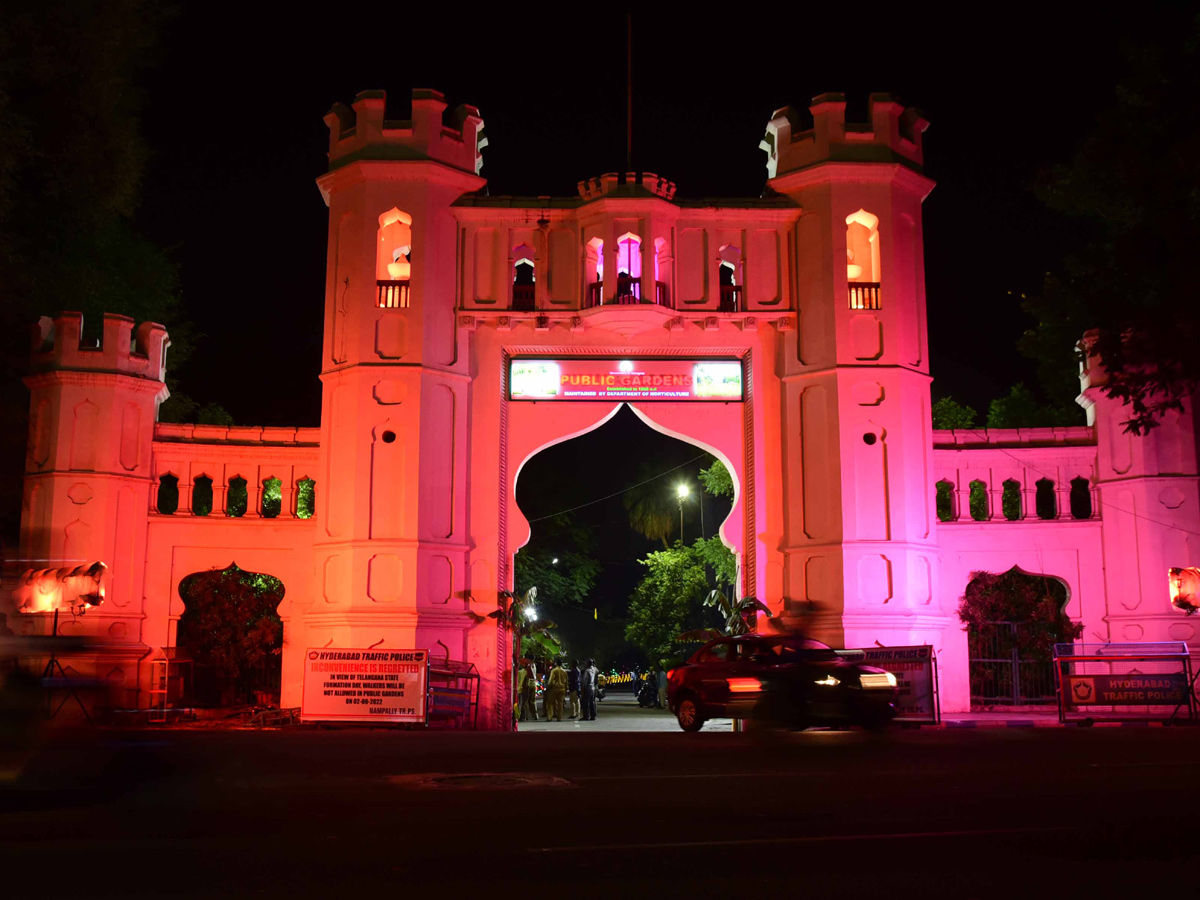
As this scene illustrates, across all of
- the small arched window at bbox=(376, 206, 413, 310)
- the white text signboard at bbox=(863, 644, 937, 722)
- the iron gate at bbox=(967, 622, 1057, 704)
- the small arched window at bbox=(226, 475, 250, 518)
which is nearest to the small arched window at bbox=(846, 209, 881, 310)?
the white text signboard at bbox=(863, 644, 937, 722)

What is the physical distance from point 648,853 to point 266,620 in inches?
824

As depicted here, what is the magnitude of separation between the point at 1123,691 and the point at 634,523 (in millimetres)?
26300

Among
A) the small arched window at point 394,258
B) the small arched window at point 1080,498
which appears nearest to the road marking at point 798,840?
the small arched window at point 394,258

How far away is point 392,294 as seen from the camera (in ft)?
79.3

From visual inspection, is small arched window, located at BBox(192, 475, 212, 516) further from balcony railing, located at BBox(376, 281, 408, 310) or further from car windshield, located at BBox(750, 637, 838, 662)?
car windshield, located at BBox(750, 637, 838, 662)

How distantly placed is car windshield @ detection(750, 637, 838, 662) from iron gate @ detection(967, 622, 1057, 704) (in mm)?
9457

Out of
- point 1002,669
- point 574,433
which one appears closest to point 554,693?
point 574,433

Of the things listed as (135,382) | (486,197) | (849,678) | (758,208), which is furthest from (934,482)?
(135,382)

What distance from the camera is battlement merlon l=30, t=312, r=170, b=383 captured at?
24.1 m

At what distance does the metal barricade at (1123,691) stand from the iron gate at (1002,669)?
4313 millimetres

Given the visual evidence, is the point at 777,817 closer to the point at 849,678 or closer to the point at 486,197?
the point at 849,678

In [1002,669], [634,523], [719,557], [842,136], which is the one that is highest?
[842,136]

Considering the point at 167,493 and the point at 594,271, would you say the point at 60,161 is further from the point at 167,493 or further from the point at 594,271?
the point at 594,271

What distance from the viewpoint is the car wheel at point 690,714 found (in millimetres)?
18812
